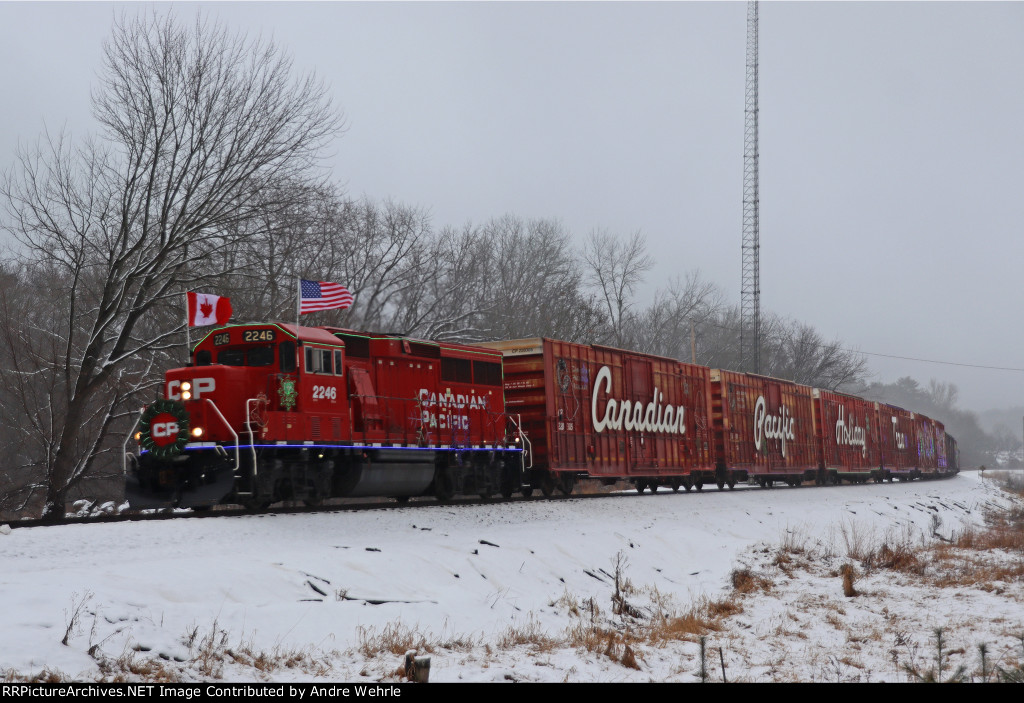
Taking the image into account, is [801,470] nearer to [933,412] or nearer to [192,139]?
[192,139]

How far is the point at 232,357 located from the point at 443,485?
5313mm

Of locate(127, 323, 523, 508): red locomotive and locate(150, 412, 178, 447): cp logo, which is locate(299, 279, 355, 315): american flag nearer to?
locate(127, 323, 523, 508): red locomotive

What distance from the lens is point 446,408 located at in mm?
19594

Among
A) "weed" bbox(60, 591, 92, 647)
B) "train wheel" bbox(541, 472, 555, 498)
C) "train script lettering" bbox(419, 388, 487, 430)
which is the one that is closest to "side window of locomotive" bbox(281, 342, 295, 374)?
"train script lettering" bbox(419, 388, 487, 430)

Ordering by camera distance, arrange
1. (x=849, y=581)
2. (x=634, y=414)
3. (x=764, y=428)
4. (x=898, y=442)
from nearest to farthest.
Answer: (x=849, y=581), (x=634, y=414), (x=764, y=428), (x=898, y=442)

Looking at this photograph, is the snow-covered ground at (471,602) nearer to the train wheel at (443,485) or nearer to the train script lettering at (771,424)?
the train wheel at (443,485)

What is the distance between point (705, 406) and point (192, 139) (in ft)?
55.8

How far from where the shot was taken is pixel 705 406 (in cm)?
2961

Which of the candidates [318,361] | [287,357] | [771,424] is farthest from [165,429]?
[771,424]

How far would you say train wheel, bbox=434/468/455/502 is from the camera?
19359 millimetres

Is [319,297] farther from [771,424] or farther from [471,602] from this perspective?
[771,424]

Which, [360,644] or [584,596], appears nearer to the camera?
[360,644]

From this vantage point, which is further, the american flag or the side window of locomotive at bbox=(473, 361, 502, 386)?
the side window of locomotive at bbox=(473, 361, 502, 386)
